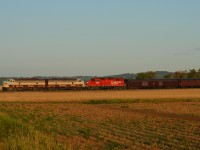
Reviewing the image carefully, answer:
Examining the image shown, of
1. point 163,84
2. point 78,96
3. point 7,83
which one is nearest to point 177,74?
point 163,84

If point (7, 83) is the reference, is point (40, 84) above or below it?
below

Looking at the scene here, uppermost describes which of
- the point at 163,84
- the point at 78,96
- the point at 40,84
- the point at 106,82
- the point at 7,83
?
the point at 106,82

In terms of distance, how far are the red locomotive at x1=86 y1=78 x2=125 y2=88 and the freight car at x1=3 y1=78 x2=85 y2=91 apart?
239 cm

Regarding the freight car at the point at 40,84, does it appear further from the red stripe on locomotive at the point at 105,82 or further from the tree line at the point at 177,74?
the tree line at the point at 177,74

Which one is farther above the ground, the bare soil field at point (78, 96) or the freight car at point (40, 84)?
the freight car at point (40, 84)

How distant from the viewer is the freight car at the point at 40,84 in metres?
94.6

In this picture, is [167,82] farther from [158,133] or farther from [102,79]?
[158,133]

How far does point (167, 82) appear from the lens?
3890 inches

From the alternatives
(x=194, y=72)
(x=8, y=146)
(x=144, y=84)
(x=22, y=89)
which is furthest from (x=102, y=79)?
(x=8, y=146)

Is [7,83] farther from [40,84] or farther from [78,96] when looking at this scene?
[78,96]

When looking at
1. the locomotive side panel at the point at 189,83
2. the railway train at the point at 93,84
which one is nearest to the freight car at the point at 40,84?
the railway train at the point at 93,84

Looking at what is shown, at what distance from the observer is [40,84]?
95.7 metres

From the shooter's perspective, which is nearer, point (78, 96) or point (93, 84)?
point (78, 96)

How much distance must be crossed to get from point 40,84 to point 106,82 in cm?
1523
